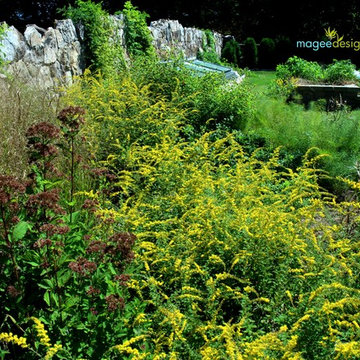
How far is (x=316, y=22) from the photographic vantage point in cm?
2388

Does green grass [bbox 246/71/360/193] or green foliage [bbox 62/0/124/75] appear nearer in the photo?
green grass [bbox 246/71/360/193]

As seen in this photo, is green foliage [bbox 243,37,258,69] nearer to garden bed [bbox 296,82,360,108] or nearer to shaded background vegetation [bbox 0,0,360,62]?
shaded background vegetation [bbox 0,0,360,62]

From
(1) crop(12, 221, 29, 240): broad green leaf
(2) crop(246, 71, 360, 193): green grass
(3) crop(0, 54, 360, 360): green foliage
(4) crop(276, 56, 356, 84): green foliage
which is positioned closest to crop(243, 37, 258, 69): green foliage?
(4) crop(276, 56, 356, 84): green foliage

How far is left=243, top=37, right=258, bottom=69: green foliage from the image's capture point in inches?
794

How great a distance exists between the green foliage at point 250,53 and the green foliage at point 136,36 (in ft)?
37.2

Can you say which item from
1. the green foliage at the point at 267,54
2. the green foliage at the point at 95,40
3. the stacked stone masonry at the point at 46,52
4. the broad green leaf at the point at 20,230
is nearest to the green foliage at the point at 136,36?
the stacked stone masonry at the point at 46,52

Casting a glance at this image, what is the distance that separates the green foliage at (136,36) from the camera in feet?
30.2

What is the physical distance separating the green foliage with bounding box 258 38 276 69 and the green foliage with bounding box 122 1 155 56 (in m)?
12.1

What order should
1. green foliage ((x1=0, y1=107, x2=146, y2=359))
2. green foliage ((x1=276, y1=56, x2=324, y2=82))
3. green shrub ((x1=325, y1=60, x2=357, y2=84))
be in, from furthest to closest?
green foliage ((x1=276, y1=56, x2=324, y2=82))
green shrub ((x1=325, y1=60, x2=357, y2=84))
green foliage ((x1=0, y1=107, x2=146, y2=359))

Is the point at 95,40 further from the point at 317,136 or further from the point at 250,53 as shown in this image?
the point at 250,53

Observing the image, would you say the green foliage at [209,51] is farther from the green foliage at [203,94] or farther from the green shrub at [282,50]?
the green foliage at [203,94]

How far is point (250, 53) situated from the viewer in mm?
20266

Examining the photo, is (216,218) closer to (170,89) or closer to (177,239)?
(177,239)

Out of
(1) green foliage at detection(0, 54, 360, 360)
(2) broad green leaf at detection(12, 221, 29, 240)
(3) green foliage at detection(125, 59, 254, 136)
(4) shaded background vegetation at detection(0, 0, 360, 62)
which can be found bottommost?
(1) green foliage at detection(0, 54, 360, 360)
